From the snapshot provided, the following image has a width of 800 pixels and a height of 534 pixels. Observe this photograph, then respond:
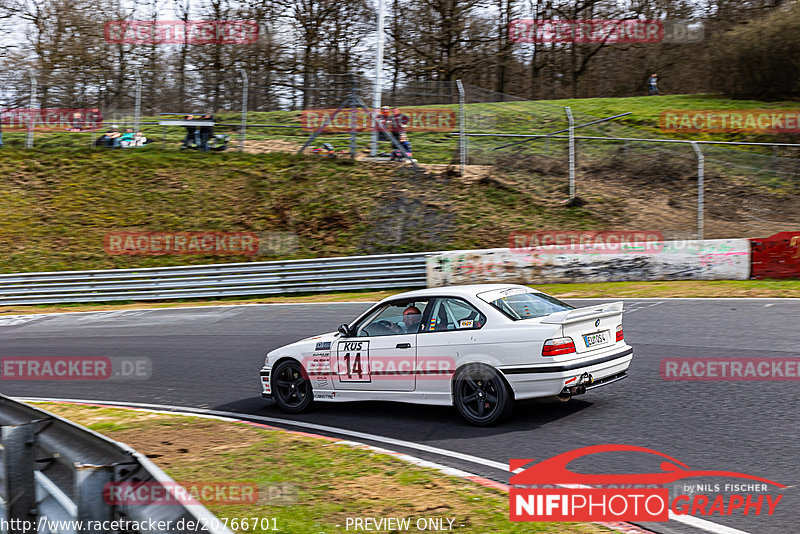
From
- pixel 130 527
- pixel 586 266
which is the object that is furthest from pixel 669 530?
pixel 586 266

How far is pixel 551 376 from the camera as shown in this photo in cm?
684

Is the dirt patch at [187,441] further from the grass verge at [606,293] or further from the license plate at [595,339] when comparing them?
the grass verge at [606,293]

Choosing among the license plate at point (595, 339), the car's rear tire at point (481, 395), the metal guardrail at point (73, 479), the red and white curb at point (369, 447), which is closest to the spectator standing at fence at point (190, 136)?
the red and white curb at point (369, 447)

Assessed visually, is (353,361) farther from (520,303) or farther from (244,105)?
(244,105)

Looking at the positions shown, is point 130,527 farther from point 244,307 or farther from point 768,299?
point 244,307

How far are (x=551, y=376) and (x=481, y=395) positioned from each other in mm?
788

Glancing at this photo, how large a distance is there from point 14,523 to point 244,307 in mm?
13910

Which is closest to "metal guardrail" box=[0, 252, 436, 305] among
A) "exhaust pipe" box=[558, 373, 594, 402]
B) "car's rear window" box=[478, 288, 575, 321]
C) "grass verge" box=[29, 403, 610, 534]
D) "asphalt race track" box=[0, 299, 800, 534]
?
"asphalt race track" box=[0, 299, 800, 534]

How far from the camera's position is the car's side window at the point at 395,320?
7.87 meters

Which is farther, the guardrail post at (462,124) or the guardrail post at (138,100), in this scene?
the guardrail post at (138,100)

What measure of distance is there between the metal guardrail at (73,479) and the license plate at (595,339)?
4.70 meters

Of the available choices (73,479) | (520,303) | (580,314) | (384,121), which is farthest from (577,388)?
(384,121)

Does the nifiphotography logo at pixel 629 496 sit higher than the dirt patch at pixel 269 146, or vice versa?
the dirt patch at pixel 269 146

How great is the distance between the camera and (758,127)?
28141 millimetres
